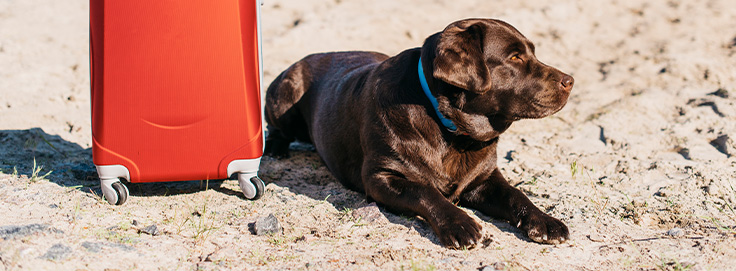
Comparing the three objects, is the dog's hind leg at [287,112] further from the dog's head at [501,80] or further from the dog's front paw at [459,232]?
the dog's front paw at [459,232]

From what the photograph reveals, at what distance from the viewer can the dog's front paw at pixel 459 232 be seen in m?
3.05

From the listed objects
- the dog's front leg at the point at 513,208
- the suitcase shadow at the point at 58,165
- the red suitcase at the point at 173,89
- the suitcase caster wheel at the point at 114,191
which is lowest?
the suitcase shadow at the point at 58,165

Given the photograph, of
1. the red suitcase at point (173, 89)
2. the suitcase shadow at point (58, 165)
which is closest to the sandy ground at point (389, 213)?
the suitcase shadow at point (58, 165)

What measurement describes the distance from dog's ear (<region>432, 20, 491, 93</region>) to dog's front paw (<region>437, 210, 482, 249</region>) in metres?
0.65

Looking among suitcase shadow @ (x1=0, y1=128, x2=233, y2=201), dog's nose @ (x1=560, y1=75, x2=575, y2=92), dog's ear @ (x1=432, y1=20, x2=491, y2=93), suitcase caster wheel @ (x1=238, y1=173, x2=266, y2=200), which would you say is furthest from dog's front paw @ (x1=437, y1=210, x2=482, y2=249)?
suitcase shadow @ (x1=0, y1=128, x2=233, y2=201)

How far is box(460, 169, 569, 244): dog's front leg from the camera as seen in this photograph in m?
3.18

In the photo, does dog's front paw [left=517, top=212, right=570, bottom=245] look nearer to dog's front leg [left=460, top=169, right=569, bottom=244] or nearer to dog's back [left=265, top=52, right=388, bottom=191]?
dog's front leg [left=460, top=169, right=569, bottom=244]

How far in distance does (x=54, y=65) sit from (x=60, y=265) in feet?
13.6

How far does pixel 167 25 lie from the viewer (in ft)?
10.6

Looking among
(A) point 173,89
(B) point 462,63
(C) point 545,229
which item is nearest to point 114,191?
(A) point 173,89

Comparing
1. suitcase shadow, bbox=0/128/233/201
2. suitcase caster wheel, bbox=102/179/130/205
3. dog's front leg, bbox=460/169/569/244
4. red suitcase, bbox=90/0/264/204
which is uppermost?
red suitcase, bbox=90/0/264/204

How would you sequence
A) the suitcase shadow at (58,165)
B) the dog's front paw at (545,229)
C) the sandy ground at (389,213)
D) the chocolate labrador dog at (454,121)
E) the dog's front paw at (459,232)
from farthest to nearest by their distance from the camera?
the suitcase shadow at (58,165)
the chocolate labrador dog at (454,121)
the dog's front paw at (545,229)
the dog's front paw at (459,232)
the sandy ground at (389,213)

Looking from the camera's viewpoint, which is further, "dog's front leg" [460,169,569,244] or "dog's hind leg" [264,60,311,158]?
"dog's hind leg" [264,60,311,158]

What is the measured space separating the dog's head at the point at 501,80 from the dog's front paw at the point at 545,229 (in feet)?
1.80
